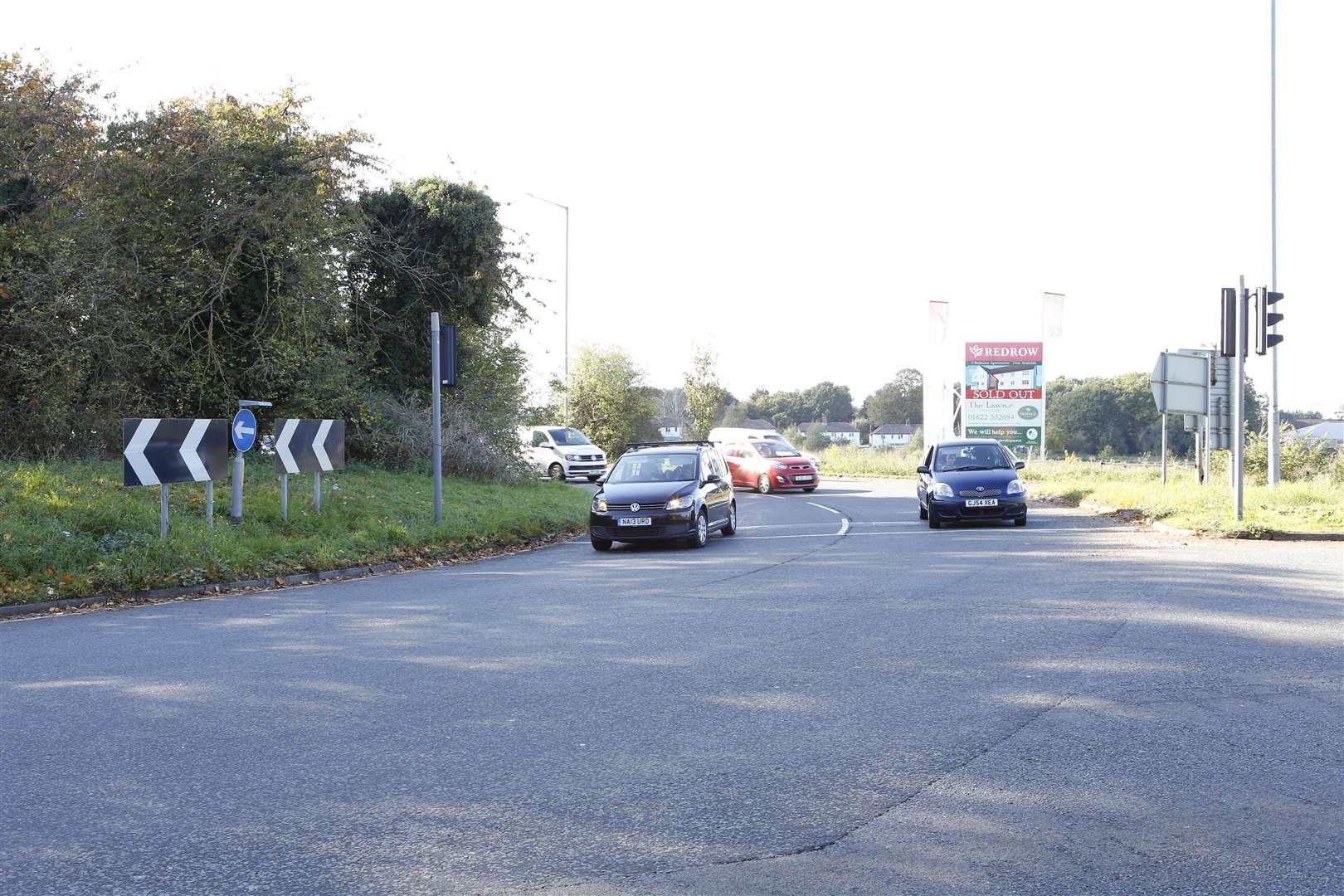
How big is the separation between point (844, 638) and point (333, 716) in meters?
4.06

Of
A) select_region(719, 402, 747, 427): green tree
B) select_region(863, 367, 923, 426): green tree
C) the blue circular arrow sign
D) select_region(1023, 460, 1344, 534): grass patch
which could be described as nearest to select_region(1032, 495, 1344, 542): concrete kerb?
select_region(1023, 460, 1344, 534): grass patch

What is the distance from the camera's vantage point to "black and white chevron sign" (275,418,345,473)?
50.1 feet

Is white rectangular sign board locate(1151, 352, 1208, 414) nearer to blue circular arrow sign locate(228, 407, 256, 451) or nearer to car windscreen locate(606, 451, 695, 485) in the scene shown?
car windscreen locate(606, 451, 695, 485)

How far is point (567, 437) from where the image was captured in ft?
125

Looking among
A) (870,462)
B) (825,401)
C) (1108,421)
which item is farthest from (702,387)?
(825,401)

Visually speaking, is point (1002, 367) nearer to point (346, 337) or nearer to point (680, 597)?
point (346, 337)

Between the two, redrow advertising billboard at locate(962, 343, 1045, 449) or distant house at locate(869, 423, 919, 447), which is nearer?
redrow advertising billboard at locate(962, 343, 1045, 449)

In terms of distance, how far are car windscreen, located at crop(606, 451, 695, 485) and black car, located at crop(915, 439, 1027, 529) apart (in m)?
4.79

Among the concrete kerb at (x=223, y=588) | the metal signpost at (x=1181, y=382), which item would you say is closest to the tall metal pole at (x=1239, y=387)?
the metal signpost at (x=1181, y=382)

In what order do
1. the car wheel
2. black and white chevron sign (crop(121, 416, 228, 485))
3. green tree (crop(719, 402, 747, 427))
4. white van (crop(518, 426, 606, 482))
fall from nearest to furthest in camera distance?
1. black and white chevron sign (crop(121, 416, 228, 485))
2. the car wheel
3. white van (crop(518, 426, 606, 482))
4. green tree (crop(719, 402, 747, 427))

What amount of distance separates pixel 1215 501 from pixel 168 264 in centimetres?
2043

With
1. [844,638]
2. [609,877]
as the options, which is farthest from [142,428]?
[609,877]

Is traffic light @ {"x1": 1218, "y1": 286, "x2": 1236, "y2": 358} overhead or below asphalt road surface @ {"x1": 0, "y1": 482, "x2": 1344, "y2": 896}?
overhead

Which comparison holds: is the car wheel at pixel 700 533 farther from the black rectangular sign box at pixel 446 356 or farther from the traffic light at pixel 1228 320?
the traffic light at pixel 1228 320
